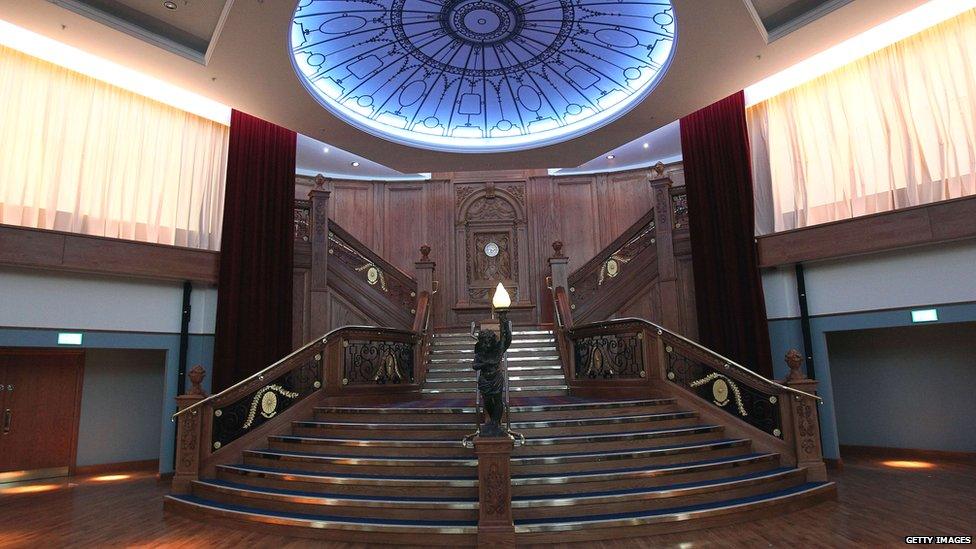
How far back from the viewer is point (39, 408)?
7973 millimetres

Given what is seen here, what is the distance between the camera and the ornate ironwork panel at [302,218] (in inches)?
367

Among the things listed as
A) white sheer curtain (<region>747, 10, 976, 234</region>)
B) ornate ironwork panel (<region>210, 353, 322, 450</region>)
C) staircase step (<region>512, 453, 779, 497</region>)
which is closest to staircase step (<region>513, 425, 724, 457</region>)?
staircase step (<region>512, 453, 779, 497</region>)

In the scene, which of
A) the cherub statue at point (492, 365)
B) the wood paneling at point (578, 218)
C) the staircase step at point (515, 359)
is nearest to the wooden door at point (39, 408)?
the staircase step at point (515, 359)

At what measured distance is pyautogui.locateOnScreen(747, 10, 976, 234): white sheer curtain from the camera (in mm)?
6809

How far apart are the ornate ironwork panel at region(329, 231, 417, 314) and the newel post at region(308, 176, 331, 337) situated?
205 millimetres

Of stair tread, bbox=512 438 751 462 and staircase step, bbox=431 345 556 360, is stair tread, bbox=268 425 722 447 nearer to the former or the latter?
stair tread, bbox=512 438 751 462

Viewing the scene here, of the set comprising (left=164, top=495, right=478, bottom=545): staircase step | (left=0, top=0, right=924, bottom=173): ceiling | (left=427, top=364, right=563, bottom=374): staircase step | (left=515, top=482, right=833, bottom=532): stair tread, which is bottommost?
Result: (left=164, top=495, right=478, bottom=545): staircase step

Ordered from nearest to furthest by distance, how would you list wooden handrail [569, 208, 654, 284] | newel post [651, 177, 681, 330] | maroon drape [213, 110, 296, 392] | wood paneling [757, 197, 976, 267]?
wood paneling [757, 197, 976, 267]
maroon drape [213, 110, 296, 392]
newel post [651, 177, 681, 330]
wooden handrail [569, 208, 654, 284]

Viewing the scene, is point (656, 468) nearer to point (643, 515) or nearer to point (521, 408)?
point (643, 515)

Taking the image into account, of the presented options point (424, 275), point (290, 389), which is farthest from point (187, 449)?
point (424, 275)

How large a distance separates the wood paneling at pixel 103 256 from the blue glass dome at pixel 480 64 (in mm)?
2992

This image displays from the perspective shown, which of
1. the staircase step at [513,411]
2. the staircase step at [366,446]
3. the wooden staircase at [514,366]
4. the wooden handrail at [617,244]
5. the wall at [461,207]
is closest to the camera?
the staircase step at [366,446]

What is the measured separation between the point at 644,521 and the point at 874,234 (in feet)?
17.0

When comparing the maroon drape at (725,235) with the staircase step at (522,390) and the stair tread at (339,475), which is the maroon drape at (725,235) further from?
the stair tread at (339,475)
